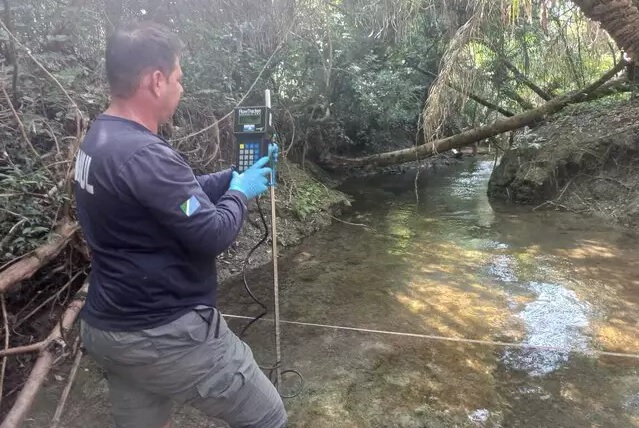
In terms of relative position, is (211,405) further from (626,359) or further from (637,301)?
(637,301)

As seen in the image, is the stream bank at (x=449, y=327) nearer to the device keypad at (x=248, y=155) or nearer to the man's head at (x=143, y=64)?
the device keypad at (x=248, y=155)

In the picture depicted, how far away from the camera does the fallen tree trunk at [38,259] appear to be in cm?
239

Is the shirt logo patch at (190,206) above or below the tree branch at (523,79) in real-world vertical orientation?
below

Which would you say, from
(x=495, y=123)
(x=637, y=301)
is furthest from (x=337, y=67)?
(x=637, y=301)

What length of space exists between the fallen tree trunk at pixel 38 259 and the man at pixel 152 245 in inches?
46.1

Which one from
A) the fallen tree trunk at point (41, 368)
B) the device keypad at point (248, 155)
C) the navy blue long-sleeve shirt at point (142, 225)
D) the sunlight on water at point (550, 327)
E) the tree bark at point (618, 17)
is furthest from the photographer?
the tree bark at point (618, 17)

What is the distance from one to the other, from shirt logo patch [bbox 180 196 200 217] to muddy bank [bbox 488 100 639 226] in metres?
5.77

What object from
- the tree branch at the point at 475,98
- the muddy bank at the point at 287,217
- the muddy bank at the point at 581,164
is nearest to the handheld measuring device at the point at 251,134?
the muddy bank at the point at 287,217

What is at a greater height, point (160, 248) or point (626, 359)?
point (160, 248)

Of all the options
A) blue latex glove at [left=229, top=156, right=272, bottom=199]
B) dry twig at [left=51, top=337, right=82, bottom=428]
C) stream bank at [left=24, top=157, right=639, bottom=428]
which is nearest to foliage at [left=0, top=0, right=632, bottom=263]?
dry twig at [left=51, top=337, right=82, bottom=428]

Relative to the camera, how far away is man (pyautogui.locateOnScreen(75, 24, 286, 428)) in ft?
4.27

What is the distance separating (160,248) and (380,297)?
2.67m

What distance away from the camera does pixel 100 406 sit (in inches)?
98.0

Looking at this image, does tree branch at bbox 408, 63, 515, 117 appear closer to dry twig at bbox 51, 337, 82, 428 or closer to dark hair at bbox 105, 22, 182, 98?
dry twig at bbox 51, 337, 82, 428
